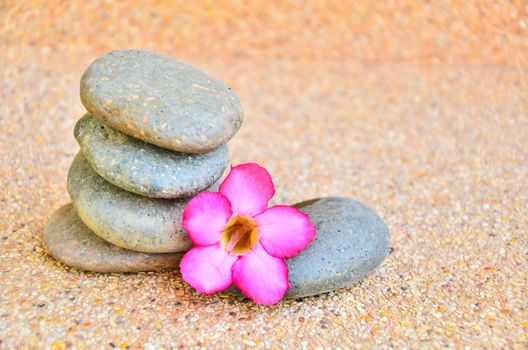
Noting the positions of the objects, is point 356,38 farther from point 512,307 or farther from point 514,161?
point 512,307

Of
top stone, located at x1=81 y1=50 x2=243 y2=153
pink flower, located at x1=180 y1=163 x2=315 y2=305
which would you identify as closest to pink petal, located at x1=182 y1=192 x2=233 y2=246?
pink flower, located at x1=180 y1=163 x2=315 y2=305

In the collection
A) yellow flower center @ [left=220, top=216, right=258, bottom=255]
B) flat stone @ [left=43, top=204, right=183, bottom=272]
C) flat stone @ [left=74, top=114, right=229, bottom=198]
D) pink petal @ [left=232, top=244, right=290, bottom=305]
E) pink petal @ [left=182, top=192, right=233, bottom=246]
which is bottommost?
flat stone @ [left=43, top=204, right=183, bottom=272]

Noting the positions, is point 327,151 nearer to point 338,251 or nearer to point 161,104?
point 338,251

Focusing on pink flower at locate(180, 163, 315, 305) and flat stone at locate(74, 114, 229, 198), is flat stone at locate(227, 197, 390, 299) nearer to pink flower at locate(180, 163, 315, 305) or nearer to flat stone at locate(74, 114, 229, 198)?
pink flower at locate(180, 163, 315, 305)

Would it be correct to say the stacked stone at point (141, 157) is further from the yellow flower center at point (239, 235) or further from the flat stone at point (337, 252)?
the flat stone at point (337, 252)

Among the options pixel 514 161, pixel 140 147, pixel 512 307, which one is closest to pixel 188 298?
pixel 140 147

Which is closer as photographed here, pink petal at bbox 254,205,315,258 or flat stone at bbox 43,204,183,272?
pink petal at bbox 254,205,315,258

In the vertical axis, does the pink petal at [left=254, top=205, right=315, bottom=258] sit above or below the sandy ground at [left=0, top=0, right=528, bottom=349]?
above
